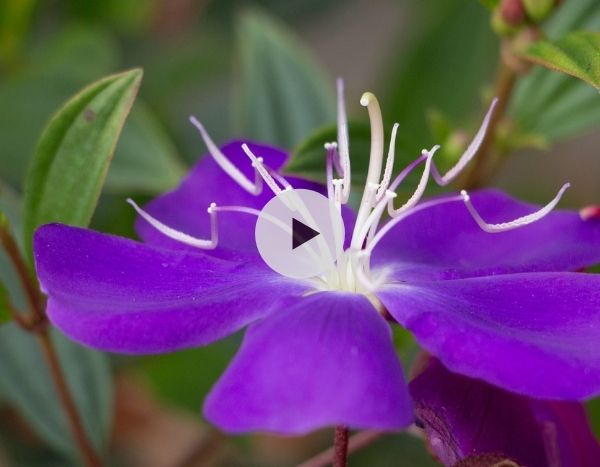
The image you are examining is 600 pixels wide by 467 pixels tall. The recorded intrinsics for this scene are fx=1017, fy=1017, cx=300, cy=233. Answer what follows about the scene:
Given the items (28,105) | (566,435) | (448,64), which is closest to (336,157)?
(566,435)

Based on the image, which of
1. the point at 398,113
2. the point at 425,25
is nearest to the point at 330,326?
the point at 398,113

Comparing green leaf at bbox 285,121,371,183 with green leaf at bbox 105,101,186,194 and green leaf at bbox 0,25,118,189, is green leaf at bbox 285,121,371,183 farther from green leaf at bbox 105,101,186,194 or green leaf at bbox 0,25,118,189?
green leaf at bbox 0,25,118,189

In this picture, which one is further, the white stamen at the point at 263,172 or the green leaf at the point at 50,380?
the green leaf at the point at 50,380

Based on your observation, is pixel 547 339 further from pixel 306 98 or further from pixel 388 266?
pixel 306 98

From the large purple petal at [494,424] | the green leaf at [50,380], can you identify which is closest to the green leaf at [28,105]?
the green leaf at [50,380]

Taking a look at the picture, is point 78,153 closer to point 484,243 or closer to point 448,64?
point 484,243

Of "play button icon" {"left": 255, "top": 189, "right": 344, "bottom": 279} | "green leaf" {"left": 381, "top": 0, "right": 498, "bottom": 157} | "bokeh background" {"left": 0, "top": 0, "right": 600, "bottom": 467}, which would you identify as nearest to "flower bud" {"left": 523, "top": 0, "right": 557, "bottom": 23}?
"bokeh background" {"left": 0, "top": 0, "right": 600, "bottom": 467}

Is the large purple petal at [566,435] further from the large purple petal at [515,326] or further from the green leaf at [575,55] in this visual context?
the green leaf at [575,55]
